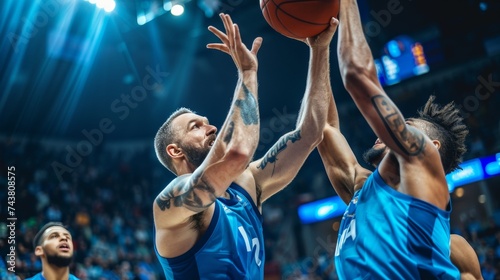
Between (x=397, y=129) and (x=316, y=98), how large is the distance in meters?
0.87

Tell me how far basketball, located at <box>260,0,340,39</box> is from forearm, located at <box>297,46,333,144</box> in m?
0.16

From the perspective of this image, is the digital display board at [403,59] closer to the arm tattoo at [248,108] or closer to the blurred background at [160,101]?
the blurred background at [160,101]

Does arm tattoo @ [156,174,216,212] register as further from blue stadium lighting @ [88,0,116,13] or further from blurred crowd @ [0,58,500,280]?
blue stadium lighting @ [88,0,116,13]

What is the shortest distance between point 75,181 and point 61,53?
10.8ft

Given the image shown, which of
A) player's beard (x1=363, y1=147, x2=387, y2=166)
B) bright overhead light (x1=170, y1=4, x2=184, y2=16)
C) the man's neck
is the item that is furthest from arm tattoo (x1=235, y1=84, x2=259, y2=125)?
bright overhead light (x1=170, y1=4, x2=184, y2=16)

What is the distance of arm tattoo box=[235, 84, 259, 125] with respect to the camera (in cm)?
242

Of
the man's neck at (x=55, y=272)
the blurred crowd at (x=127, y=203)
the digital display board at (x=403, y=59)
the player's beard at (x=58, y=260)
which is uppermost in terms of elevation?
the digital display board at (x=403, y=59)

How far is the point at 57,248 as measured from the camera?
4.99m

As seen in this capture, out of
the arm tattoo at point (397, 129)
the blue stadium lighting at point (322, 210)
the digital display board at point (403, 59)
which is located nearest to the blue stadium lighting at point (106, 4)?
the blue stadium lighting at point (322, 210)

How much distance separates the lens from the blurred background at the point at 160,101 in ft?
36.6

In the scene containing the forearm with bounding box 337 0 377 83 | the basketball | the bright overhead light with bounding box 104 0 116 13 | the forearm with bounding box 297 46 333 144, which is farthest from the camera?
the bright overhead light with bounding box 104 0 116 13

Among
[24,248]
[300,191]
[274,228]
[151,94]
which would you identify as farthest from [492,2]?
[24,248]

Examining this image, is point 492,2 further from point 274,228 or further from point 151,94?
point 151,94

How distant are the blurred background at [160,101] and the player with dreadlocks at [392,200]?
7489 millimetres
